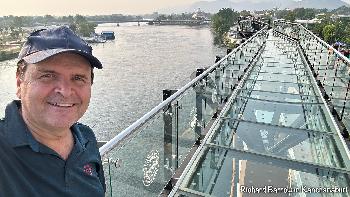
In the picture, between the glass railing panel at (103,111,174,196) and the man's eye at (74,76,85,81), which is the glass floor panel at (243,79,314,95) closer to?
the glass railing panel at (103,111,174,196)

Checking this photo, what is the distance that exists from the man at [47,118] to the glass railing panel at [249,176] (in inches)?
87.9

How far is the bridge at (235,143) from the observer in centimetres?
333

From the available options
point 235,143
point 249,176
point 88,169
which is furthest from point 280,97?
point 88,169

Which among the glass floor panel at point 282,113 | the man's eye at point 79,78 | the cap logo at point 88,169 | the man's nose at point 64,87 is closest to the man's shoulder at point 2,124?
the man's nose at point 64,87

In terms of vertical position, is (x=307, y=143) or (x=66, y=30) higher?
(x=66, y=30)

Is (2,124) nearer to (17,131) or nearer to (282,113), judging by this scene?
(17,131)

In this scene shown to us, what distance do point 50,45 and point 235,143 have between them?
12.6 feet

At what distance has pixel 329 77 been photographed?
8.17 metres

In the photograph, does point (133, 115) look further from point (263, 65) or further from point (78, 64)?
point (78, 64)

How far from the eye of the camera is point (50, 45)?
1.57 metres

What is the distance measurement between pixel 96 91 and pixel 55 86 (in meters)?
43.4

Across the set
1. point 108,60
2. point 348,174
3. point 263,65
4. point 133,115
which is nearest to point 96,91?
point 133,115

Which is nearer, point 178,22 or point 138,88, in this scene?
point 138,88

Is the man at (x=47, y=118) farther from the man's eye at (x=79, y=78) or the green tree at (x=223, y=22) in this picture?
the green tree at (x=223, y=22)
